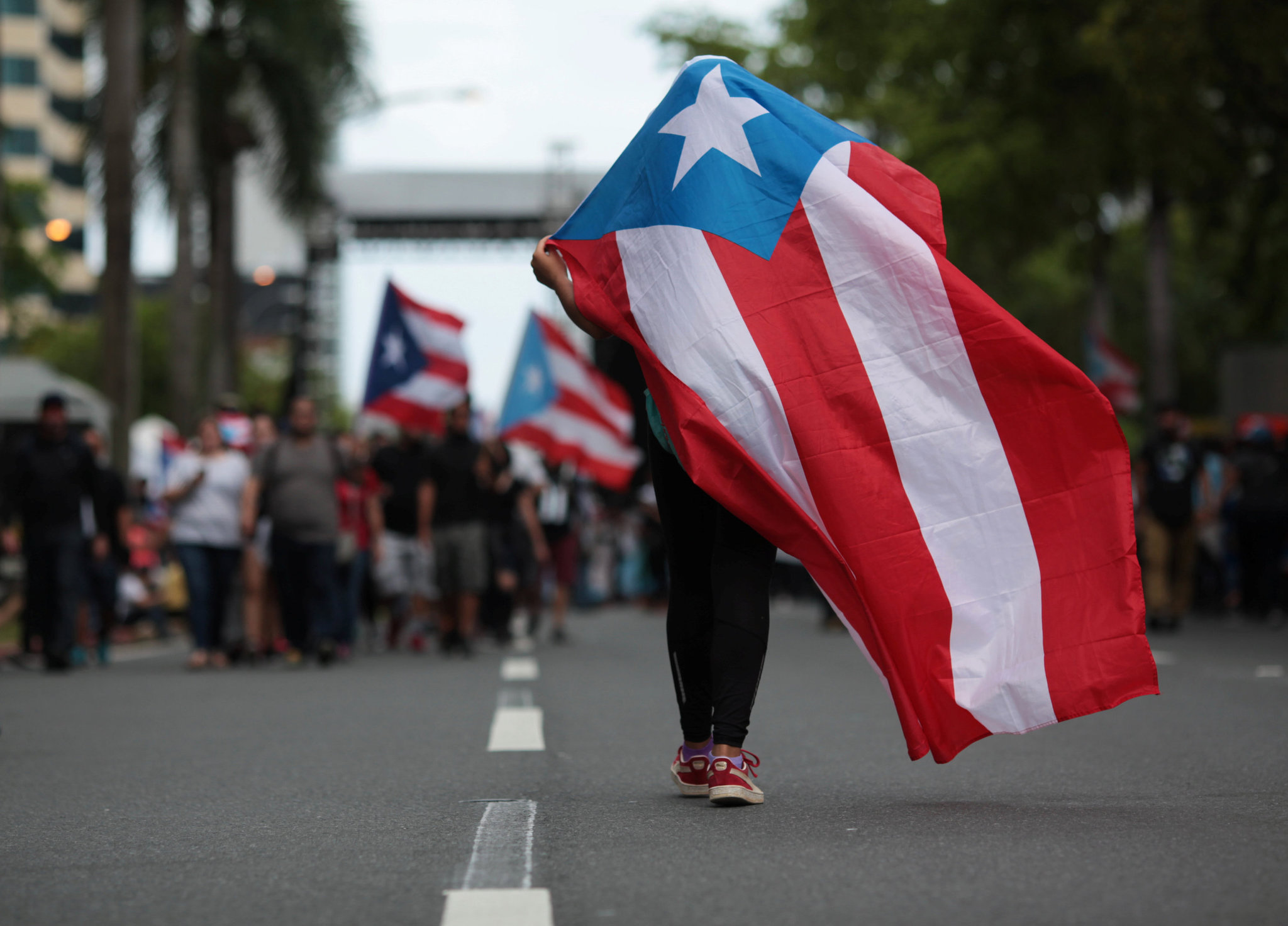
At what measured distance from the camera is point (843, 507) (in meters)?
5.72

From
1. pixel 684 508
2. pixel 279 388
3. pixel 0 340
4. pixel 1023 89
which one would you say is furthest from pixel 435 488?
pixel 279 388

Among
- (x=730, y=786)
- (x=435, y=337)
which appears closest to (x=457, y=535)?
(x=435, y=337)

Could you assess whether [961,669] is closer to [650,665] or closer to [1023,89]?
[650,665]

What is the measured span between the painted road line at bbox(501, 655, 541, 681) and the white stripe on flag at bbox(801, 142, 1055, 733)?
Answer: 20.7 ft

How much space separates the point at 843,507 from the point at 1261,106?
15.6m

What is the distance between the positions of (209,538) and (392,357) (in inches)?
147

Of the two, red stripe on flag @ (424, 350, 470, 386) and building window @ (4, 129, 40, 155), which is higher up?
building window @ (4, 129, 40, 155)

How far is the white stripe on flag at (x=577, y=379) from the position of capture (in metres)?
19.2

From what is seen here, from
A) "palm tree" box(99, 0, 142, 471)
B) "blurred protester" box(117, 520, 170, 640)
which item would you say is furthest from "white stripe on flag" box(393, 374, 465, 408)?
"palm tree" box(99, 0, 142, 471)

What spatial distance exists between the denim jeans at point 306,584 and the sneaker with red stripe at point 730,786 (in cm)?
840

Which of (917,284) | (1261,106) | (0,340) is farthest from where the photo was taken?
(0,340)

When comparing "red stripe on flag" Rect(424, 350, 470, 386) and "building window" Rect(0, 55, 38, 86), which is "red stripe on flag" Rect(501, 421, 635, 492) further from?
"building window" Rect(0, 55, 38, 86)

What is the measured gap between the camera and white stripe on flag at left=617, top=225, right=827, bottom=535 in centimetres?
576

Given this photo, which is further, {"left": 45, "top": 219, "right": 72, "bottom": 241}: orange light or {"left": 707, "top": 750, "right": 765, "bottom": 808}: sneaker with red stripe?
{"left": 45, "top": 219, "right": 72, "bottom": 241}: orange light
